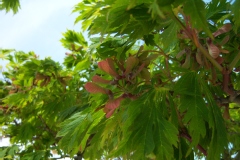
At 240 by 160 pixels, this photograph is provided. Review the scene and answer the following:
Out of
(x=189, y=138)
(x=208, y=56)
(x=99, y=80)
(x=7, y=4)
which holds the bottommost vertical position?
(x=189, y=138)

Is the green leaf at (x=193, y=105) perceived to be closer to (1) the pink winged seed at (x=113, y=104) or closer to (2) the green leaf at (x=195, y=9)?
(1) the pink winged seed at (x=113, y=104)

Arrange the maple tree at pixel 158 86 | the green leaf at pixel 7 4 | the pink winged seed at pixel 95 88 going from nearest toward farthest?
the maple tree at pixel 158 86 → the pink winged seed at pixel 95 88 → the green leaf at pixel 7 4

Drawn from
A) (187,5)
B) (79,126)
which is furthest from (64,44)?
(187,5)

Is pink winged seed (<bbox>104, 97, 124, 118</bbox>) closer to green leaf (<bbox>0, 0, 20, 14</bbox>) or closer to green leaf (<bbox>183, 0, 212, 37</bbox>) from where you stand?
green leaf (<bbox>183, 0, 212, 37</bbox>)

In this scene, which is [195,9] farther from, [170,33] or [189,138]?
[189,138]

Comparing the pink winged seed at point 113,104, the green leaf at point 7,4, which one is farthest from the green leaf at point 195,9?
the green leaf at point 7,4

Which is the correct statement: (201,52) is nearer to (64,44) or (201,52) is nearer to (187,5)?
(187,5)

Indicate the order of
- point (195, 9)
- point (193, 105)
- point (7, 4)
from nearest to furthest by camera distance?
point (195, 9) < point (193, 105) < point (7, 4)

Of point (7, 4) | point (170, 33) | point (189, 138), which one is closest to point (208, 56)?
point (170, 33)

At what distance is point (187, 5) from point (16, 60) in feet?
9.90

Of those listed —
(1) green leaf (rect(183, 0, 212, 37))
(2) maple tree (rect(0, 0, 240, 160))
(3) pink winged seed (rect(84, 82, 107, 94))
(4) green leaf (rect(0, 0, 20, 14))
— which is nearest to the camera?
(1) green leaf (rect(183, 0, 212, 37))

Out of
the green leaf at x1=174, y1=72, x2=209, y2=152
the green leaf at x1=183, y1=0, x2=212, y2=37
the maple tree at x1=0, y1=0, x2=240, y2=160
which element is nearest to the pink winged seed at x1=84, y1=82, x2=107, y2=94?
the maple tree at x1=0, y1=0, x2=240, y2=160

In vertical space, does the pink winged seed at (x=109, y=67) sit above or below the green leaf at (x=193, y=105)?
above

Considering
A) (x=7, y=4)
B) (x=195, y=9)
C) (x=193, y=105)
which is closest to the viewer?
(x=195, y=9)
